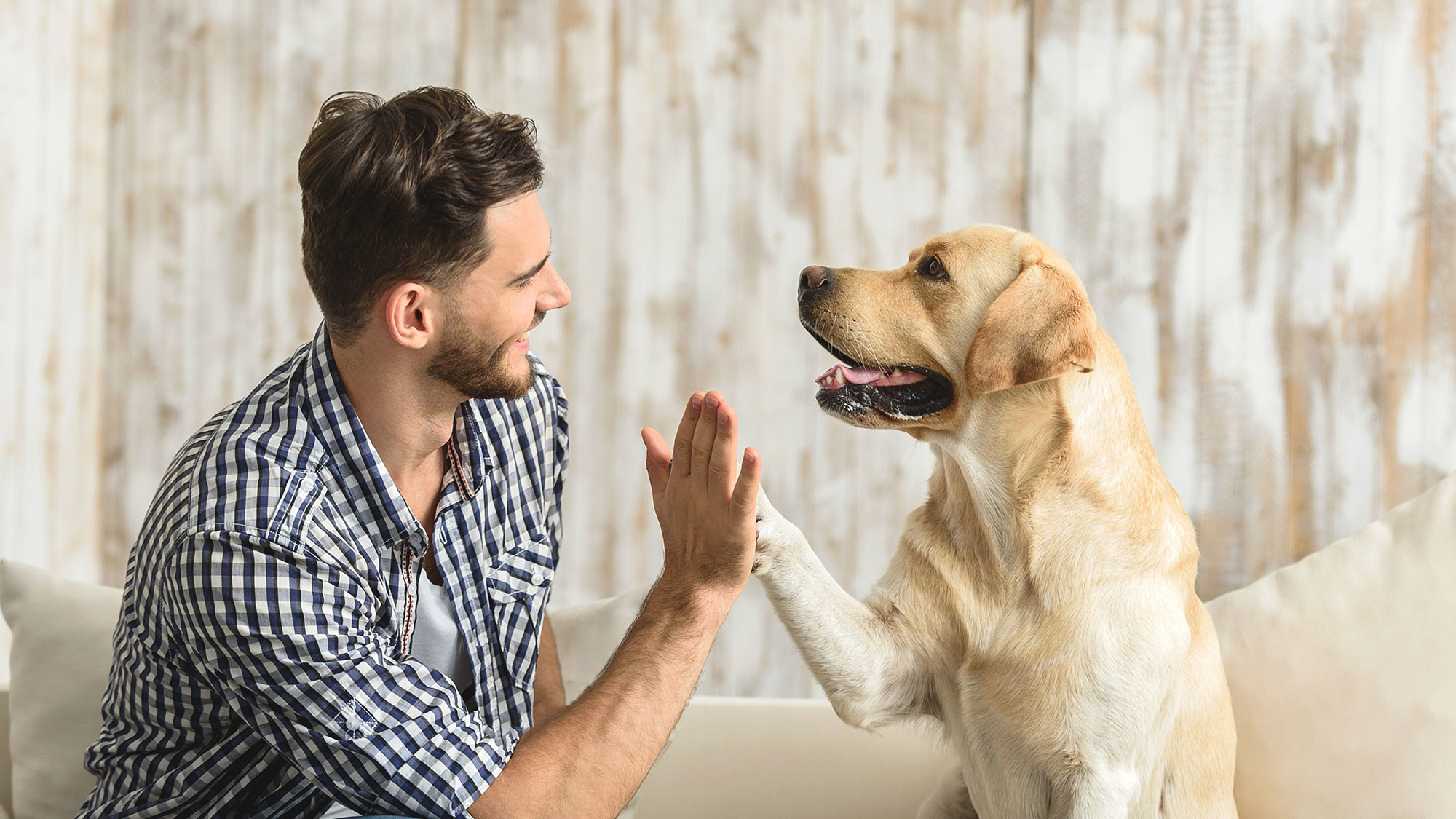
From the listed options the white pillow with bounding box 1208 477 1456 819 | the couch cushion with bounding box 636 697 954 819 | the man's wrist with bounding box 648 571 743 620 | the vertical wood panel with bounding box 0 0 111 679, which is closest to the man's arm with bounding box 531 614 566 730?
the couch cushion with bounding box 636 697 954 819

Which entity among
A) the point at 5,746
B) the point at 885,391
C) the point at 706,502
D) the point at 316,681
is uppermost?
the point at 885,391

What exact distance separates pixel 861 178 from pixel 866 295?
108 centimetres

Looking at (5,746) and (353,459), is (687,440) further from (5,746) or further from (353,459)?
(5,746)

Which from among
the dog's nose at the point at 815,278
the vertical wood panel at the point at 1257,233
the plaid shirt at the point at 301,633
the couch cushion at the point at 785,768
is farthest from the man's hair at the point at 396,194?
the vertical wood panel at the point at 1257,233

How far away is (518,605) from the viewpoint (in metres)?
1.42

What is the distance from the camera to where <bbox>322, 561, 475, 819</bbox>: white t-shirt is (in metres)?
1.33

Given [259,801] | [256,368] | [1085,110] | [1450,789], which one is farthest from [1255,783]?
[256,368]

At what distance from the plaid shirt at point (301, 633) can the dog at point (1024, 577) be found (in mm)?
426

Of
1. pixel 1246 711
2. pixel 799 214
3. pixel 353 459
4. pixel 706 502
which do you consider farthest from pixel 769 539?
pixel 799 214

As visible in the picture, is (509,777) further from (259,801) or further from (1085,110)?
(1085,110)

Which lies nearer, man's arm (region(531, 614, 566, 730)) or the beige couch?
the beige couch

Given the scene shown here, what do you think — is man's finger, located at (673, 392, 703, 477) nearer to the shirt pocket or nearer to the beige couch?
the shirt pocket

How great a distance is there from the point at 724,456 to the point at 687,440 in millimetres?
77

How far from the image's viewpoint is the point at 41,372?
2.17 meters
